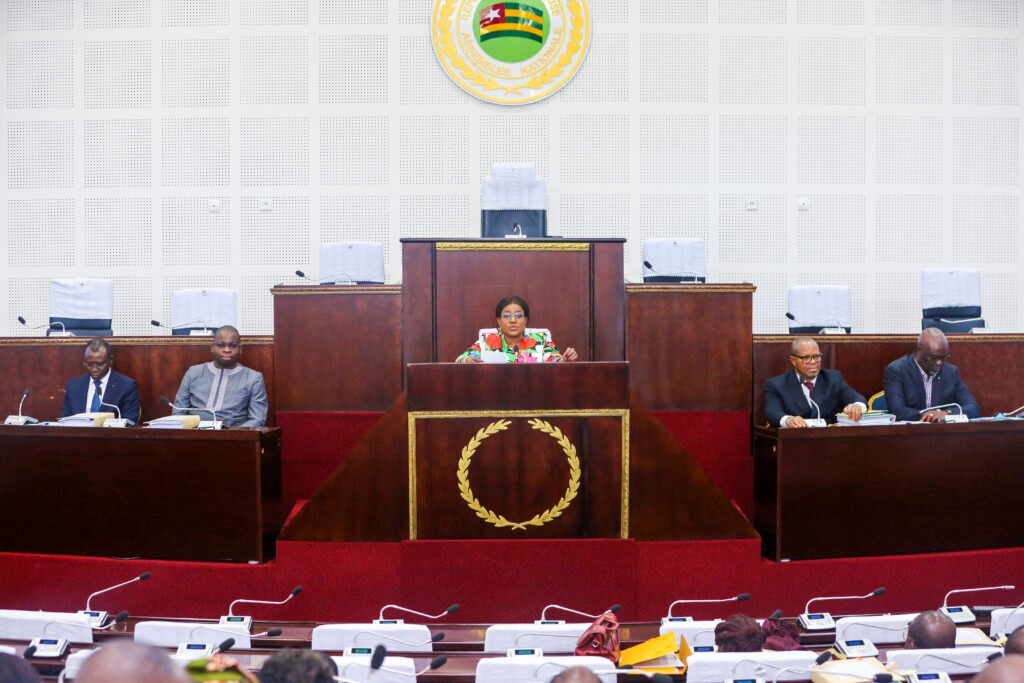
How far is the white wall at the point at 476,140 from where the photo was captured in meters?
7.46

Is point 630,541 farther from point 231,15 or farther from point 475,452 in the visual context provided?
point 231,15

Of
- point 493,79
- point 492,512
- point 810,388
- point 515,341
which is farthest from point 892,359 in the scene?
point 493,79

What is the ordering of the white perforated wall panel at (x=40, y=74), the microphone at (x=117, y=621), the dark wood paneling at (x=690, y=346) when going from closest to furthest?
the microphone at (x=117, y=621)
the dark wood paneling at (x=690, y=346)
the white perforated wall panel at (x=40, y=74)

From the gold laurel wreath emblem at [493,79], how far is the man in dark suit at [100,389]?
150 inches

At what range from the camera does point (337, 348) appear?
17.1 ft

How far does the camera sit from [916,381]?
5.02 metres

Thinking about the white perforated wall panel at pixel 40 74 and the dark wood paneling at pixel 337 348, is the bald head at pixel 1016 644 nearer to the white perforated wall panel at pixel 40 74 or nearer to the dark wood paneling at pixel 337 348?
the dark wood paneling at pixel 337 348

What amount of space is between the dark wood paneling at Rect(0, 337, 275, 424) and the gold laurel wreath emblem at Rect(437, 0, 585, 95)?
3301mm

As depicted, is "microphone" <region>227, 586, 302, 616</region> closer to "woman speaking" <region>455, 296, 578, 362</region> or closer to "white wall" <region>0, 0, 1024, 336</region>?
"woman speaking" <region>455, 296, 578, 362</region>

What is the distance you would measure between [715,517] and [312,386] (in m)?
2.57

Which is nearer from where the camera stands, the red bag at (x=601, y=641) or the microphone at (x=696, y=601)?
the red bag at (x=601, y=641)

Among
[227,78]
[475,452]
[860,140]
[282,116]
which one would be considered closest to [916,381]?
[475,452]

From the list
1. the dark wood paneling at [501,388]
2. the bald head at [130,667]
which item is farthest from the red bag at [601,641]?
the bald head at [130,667]

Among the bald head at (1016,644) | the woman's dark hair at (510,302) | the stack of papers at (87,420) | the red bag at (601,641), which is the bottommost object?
the red bag at (601,641)
